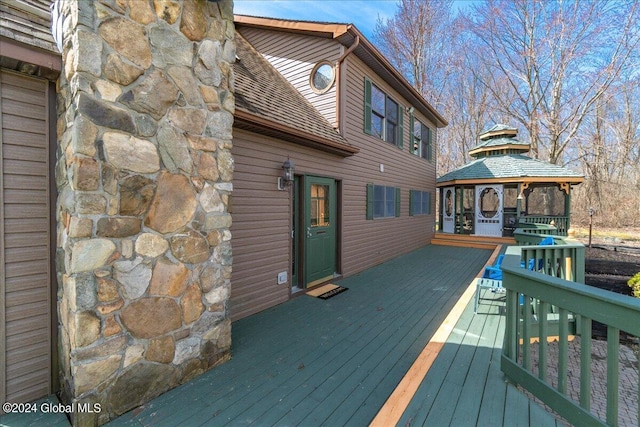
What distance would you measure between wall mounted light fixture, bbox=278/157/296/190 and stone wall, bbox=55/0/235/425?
1.66m

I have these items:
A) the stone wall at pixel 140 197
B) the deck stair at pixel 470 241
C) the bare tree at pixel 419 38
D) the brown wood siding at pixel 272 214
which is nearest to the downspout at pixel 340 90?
the brown wood siding at pixel 272 214

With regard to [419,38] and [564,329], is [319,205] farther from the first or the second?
[419,38]

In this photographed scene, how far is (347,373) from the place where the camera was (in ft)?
8.82

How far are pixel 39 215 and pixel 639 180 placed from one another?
24.8 metres

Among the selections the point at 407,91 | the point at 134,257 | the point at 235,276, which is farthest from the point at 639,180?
the point at 134,257

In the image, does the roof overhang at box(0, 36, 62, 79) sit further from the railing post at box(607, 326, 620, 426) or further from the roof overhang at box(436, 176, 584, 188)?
the roof overhang at box(436, 176, 584, 188)

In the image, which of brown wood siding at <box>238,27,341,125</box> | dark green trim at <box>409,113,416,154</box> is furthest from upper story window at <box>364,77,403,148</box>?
brown wood siding at <box>238,27,341,125</box>

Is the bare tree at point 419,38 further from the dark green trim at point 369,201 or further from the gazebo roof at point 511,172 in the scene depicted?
the dark green trim at point 369,201

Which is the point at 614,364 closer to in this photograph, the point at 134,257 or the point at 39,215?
the point at 134,257

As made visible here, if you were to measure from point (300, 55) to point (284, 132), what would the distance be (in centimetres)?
326

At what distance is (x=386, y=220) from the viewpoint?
8.06 m

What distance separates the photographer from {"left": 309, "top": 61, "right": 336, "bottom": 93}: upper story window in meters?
6.13

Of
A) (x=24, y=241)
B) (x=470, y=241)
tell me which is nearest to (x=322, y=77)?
(x=24, y=241)

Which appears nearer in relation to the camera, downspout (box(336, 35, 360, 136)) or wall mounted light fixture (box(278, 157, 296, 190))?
wall mounted light fixture (box(278, 157, 296, 190))
